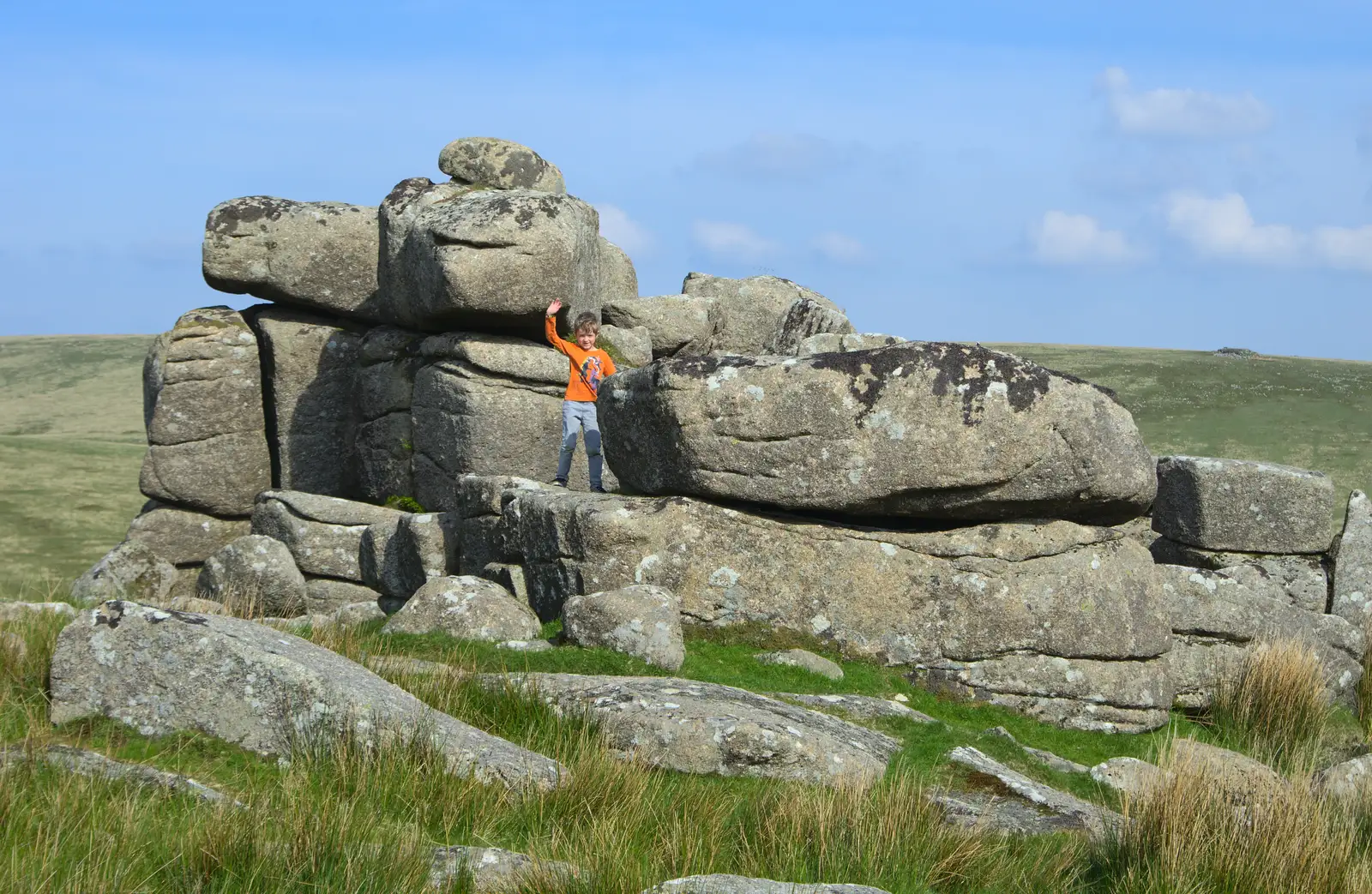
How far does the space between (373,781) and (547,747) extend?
1714 mm

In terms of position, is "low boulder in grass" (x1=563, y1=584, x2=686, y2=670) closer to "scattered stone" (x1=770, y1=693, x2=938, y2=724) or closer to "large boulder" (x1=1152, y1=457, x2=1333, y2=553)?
"scattered stone" (x1=770, y1=693, x2=938, y2=724)

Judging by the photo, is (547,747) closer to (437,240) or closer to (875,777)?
(875,777)

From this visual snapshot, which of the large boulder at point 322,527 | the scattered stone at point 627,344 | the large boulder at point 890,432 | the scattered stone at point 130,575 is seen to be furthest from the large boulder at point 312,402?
the large boulder at point 890,432

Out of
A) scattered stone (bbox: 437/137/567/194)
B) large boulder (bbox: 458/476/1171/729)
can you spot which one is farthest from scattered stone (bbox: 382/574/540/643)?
scattered stone (bbox: 437/137/567/194)

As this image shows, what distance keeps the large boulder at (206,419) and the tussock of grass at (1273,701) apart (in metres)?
17.4

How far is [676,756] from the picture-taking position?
29.2ft

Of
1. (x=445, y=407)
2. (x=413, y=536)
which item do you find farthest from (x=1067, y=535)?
(x=445, y=407)

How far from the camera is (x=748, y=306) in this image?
26719 mm

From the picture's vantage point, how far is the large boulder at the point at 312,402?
78.8 ft

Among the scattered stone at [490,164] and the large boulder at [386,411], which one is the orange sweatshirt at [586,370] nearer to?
the large boulder at [386,411]

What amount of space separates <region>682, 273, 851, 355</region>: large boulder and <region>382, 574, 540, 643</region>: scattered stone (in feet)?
42.3

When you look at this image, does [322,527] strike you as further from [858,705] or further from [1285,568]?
[1285,568]

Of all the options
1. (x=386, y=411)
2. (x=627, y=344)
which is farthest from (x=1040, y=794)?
(x=386, y=411)

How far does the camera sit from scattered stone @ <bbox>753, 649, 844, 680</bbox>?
12.4 m
